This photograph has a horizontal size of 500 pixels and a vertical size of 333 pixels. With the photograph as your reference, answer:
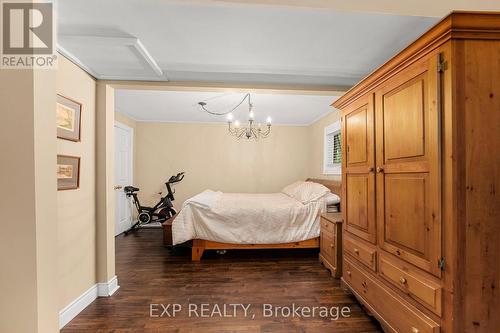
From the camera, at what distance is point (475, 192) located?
3.61ft

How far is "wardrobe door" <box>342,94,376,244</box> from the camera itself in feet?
5.73

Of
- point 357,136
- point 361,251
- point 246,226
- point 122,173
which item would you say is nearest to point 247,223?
point 246,226

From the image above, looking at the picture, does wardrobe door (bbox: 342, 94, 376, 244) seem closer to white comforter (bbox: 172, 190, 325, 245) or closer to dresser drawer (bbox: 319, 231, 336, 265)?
dresser drawer (bbox: 319, 231, 336, 265)

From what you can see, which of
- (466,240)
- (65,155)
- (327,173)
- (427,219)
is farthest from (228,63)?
(327,173)

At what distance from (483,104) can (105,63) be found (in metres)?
2.62

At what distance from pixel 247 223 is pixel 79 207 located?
192 centimetres

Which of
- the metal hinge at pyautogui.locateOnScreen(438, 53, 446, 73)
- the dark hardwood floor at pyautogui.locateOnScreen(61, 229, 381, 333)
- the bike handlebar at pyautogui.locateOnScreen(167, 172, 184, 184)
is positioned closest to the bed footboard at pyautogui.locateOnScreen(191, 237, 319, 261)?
the dark hardwood floor at pyautogui.locateOnScreen(61, 229, 381, 333)

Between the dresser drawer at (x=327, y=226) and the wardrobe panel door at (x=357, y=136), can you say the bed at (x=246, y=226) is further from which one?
the wardrobe panel door at (x=357, y=136)

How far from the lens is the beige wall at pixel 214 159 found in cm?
498

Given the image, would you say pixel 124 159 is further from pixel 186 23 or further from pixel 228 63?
pixel 186 23

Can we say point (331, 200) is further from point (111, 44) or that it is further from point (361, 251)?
point (111, 44)

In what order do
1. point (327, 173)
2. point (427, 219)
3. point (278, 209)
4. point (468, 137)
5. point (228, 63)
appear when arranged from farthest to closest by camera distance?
point (327, 173) → point (278, 209) → point (228, 63) → point (427, 219) → point (468, 137)

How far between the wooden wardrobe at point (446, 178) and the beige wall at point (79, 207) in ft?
8.11

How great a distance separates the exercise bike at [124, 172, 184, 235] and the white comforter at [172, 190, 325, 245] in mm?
1509
